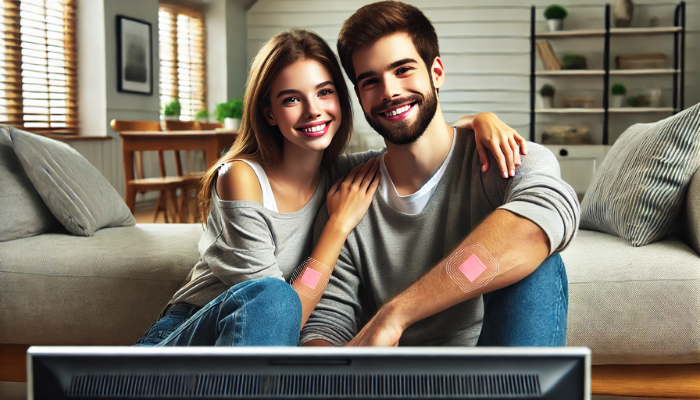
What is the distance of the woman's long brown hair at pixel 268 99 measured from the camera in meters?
1.31

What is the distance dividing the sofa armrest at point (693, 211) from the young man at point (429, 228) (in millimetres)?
532

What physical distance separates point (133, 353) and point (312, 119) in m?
0.89

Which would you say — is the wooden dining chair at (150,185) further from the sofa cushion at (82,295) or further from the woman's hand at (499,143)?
the woman's hand at (499,143)

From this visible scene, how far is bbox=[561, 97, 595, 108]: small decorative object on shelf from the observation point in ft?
19.4

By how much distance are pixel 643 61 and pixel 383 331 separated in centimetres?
575

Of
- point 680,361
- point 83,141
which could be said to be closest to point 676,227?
point 680,361

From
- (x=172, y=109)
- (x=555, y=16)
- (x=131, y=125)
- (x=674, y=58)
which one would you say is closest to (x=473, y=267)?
(x=131, y=125)

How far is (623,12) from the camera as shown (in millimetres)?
5734

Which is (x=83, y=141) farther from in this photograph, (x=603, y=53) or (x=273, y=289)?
(x=603, y=53)

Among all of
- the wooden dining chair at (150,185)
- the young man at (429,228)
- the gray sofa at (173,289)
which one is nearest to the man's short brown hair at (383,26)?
the young man at (429,228)

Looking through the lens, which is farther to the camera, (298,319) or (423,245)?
(423,245)

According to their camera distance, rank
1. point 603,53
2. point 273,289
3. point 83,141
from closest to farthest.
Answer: point 273,289 < point 83,141 < point 603,53

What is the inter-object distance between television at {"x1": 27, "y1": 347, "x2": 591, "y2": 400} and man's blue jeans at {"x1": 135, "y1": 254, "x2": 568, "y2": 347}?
1.71ft

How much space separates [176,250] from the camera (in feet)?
5.75
